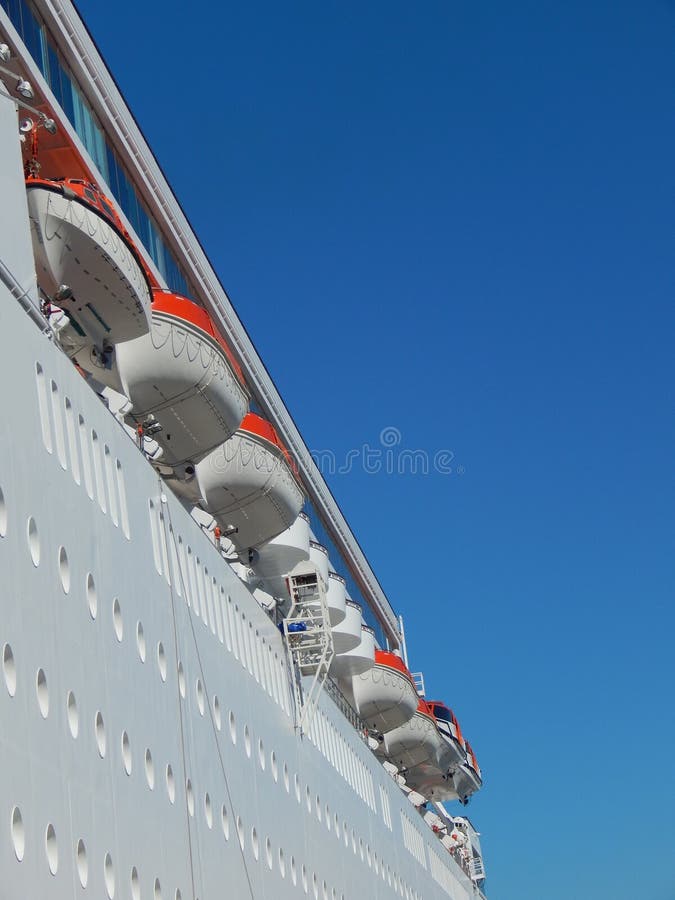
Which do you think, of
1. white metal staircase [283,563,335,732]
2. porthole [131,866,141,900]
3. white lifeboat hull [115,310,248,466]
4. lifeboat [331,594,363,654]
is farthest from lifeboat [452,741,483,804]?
porthole [131,866,141,900]

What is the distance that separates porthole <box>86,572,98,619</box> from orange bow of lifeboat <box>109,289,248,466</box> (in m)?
3.44

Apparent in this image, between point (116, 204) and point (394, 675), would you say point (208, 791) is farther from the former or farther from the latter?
point (394, 675)

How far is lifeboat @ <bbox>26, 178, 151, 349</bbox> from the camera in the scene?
11.5 metres

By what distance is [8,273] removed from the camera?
978cm

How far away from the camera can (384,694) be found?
2591 centimetres

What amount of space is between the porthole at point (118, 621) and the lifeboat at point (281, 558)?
7263 millimetres

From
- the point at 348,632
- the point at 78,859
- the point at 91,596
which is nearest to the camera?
the point at 78,859

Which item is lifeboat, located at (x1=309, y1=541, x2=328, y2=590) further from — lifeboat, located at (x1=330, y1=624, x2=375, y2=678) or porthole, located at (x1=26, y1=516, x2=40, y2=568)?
porthole, located at (x1=26, y1=516, x2=40, y2=568)

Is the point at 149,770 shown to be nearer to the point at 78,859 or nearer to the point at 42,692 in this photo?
the point at 78,859

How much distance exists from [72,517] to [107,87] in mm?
8285

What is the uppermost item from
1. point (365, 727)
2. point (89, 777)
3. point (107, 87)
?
point (107, 87)

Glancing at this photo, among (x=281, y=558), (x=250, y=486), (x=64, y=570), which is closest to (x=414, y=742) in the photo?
(x=281, y=558)

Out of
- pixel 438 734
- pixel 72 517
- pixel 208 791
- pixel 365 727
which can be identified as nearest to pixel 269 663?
pixel 208 791

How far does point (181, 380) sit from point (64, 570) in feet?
14.0
